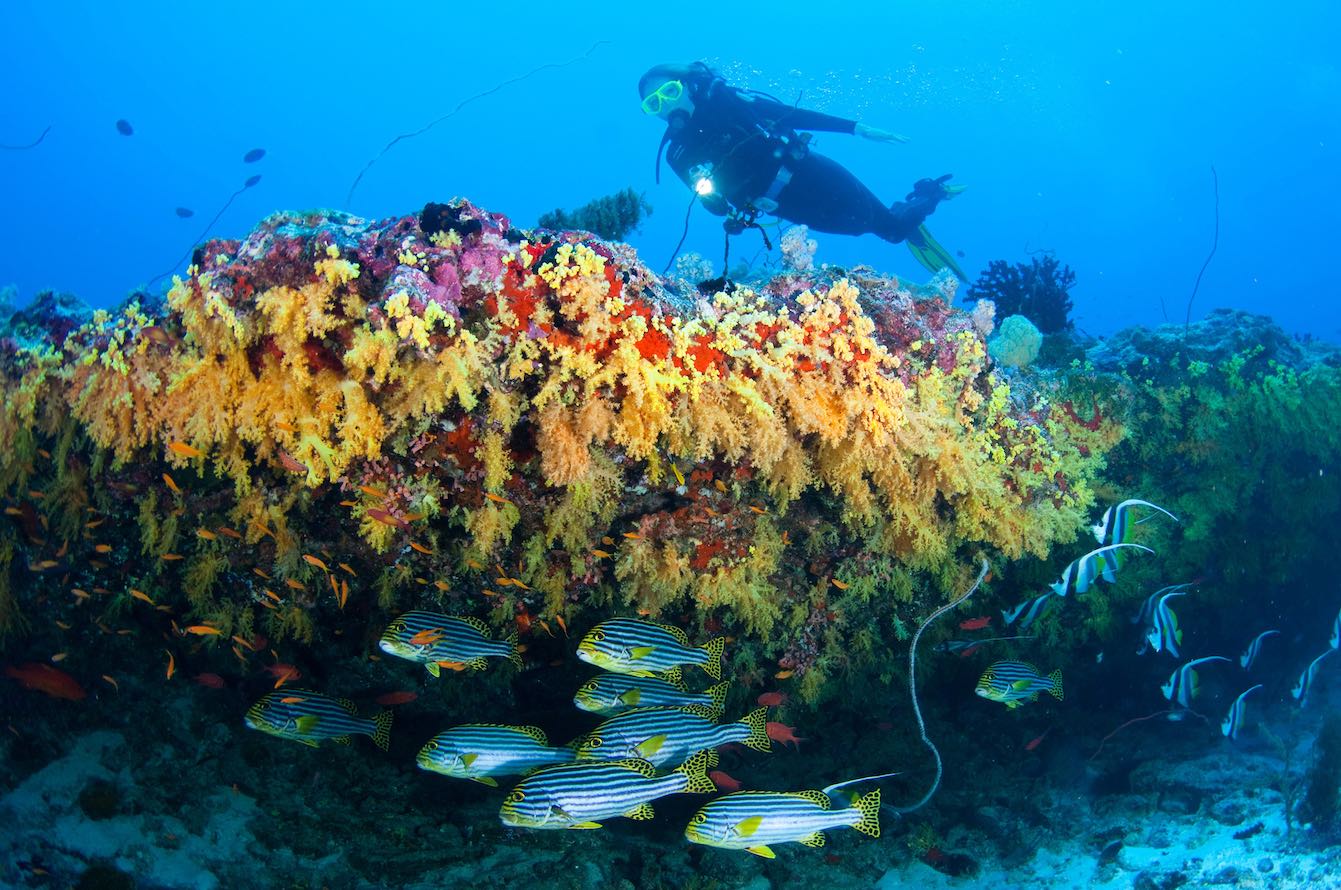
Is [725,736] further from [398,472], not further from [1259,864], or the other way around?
[1259,864]

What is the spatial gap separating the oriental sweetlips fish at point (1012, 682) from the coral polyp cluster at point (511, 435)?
100 cm

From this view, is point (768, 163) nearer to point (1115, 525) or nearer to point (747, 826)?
point (1115, 525)

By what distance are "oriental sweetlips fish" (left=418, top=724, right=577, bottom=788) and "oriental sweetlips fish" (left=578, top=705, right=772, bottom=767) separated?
20 centimetres

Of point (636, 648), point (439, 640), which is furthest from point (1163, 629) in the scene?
point (439, 640)

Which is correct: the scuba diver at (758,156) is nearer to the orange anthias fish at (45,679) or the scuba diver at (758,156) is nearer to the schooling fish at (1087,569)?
the schooling fish at (1087,569)

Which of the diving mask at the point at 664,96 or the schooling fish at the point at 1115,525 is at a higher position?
the diving mask at the point at 664,96

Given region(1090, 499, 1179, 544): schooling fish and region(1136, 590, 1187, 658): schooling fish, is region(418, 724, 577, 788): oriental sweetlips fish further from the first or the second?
region(1136, 590, 1187, 658): schooling fish

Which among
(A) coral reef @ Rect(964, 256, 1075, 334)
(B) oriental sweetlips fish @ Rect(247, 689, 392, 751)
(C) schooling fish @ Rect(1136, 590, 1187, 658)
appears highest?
(A) coral reef @ Rect(964, 256, 1075, 334)

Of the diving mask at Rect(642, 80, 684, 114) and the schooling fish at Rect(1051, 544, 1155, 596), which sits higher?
the diving mask at Rect(642, 80, 684, 114)

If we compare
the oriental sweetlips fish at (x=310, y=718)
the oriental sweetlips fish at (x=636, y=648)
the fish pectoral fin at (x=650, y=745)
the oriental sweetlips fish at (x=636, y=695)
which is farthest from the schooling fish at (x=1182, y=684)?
the oriental sweetlips fish at (x=310, y=718)

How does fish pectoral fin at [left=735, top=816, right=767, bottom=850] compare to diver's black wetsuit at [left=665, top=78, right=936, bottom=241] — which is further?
diver's black wetsuit at [left=665, top=78, right=936, bottom=241]

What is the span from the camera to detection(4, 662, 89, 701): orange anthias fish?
4.02 meters

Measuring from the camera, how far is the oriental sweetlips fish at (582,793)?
3.20 meters

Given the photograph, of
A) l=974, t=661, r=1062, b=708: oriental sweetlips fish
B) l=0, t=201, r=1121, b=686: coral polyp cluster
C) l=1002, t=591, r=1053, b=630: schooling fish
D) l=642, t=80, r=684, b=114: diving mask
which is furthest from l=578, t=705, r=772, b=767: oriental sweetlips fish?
l=642, t=80, r=684, b=114: diving mask
